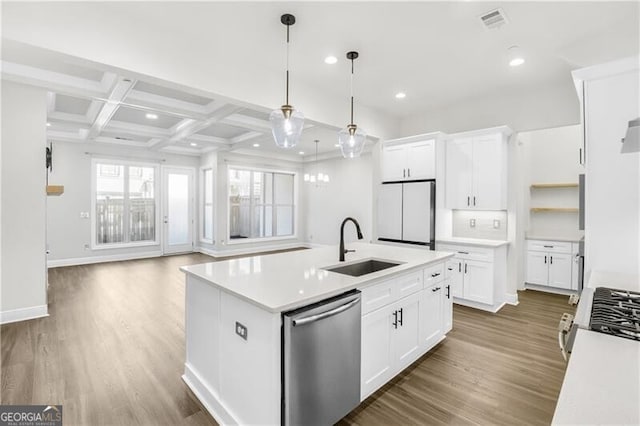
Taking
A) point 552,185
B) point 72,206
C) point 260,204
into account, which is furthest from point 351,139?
point 72,206

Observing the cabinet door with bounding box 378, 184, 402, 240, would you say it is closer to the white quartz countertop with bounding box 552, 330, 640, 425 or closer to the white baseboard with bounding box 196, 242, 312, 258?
the white quartz countertop with bounding box 552, 330, 640, 425

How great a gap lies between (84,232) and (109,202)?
881 mm

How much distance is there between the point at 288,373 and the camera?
62.4 inches

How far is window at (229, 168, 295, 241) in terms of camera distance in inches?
341

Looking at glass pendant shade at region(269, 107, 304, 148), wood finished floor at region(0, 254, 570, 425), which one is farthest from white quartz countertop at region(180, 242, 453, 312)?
glass pendant shade at region(269, 107, 304, 148)

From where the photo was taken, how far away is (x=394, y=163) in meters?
4.85

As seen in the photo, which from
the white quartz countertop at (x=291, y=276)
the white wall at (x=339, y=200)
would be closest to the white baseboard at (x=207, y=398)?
the white quartz countertop at (x=291, y=276)

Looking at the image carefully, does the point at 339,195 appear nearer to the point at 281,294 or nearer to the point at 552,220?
the point at 552,220

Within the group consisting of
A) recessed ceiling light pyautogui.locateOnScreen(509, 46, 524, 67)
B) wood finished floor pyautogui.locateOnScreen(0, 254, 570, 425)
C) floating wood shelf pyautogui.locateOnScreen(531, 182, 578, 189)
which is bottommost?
wood finished floor pyautogui.locateOnScreen(0, 254, 570, 425)

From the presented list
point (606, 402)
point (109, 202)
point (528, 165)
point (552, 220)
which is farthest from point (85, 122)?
point (552, 220)

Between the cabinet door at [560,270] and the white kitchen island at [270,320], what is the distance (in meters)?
3.20

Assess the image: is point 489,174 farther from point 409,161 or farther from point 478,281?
point 478,281

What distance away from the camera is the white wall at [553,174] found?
5.12 m

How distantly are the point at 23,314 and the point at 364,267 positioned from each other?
4102mm
